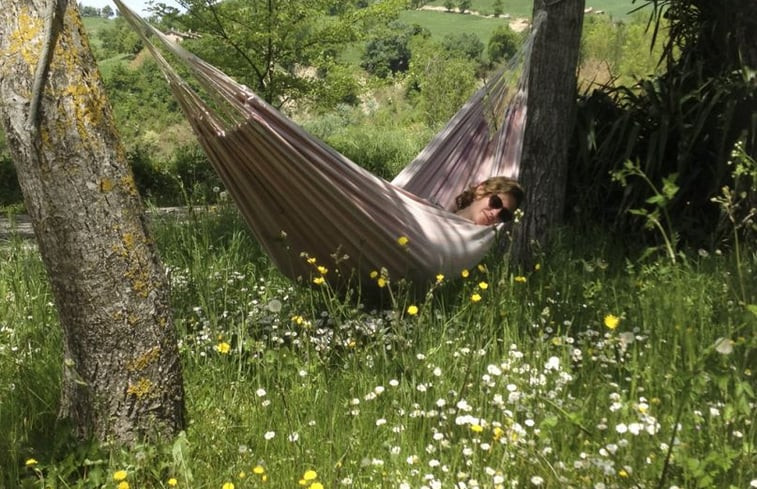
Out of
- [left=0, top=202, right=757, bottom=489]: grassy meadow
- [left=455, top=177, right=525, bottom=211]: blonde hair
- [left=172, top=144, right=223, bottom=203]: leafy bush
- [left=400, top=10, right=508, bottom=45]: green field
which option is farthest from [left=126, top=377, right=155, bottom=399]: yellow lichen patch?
[left=400, top=10, right=508, bottom=45]: green field

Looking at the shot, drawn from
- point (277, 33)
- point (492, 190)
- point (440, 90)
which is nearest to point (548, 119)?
point (492, 190)

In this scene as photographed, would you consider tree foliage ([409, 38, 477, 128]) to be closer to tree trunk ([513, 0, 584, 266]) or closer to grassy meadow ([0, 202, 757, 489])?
tree trunk ([513, 0, 584, 266])

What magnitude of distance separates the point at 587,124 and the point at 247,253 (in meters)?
1.96

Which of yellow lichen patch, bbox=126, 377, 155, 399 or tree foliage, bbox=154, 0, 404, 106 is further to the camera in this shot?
tree foliage, bbox=154, 0, 404, 106

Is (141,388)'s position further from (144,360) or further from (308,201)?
(308,201)

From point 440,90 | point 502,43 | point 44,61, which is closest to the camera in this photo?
point 44,61

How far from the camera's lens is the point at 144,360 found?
160 centimetres

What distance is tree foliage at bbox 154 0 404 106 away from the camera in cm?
764

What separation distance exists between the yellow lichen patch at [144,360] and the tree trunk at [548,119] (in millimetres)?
1696

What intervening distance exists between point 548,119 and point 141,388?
2.13m

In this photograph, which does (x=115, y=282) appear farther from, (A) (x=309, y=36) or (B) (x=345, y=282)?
(A) (x=309, y=36)

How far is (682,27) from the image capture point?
396 cm

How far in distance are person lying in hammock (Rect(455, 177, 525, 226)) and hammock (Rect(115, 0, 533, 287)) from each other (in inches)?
10.2

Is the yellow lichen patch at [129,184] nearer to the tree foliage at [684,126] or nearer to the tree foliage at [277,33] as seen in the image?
the tree foliage at [684,126]
